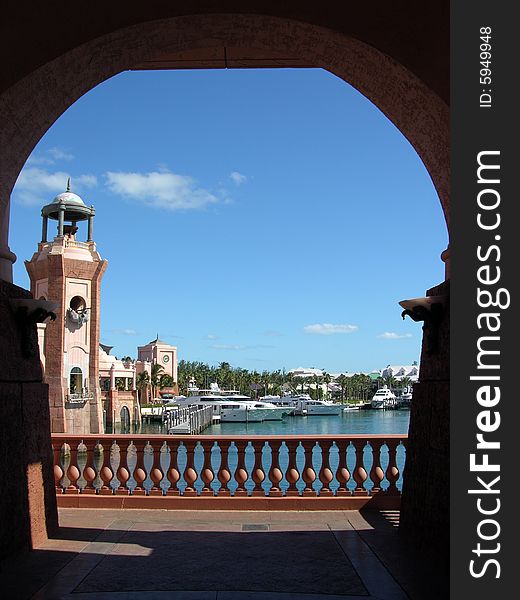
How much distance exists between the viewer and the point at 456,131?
3484mm

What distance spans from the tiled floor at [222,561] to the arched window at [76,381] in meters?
39.6

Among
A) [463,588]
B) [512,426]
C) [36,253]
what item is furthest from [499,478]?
[36,253]

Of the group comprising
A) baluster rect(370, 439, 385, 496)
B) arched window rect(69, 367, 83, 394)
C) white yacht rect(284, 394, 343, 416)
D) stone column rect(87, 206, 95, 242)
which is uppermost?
A: stone column rect(87, 206, 95, 242)

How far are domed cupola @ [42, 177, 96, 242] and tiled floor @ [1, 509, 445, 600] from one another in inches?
1628

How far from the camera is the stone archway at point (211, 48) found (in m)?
5.64

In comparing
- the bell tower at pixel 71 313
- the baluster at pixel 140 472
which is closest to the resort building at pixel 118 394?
the bell tower at pixel 71 313

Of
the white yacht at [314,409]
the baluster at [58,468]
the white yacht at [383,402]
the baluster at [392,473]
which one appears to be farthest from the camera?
the white yacht at [383,402]

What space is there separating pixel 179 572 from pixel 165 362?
3962 inches

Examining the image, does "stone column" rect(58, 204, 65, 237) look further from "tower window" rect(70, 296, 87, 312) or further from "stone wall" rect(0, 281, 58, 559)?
"stone wall" rect(0, 281, 58, 559)

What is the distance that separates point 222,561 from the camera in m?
5.49

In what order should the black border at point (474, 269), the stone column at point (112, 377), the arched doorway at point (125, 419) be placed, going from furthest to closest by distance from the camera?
the arched doorway at point (125, 419) → the stone column at point (112, 377) → the black border at point (474, 269)

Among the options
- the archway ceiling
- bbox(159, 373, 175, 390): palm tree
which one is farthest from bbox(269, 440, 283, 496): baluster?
bbox(159, 373, 175, 390): palm tree

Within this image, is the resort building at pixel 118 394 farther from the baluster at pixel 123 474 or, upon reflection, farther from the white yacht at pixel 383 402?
the white yacht at pixel 383 402

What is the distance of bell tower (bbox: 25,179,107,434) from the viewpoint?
4359 cm
